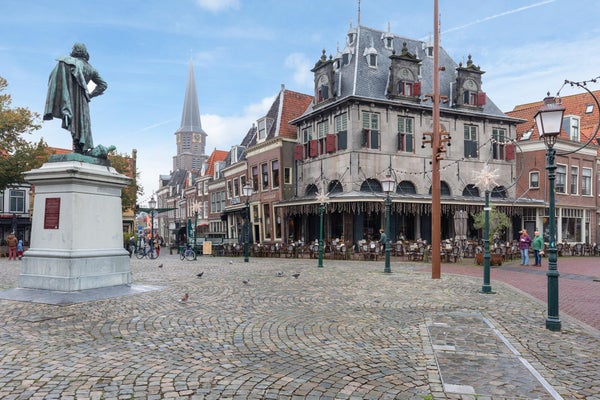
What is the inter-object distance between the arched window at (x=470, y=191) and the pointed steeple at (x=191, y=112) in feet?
282

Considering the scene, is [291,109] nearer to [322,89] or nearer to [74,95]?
[322,89]

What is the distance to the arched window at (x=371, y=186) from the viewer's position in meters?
25.8

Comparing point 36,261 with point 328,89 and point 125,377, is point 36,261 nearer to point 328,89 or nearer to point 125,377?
point 125,377

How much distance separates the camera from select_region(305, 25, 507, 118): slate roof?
87.7 feet

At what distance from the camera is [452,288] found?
37.1 ft

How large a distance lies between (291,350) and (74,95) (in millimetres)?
7676

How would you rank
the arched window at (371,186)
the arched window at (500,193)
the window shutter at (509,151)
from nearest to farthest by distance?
1. the arched window at (371,186)
2. the arched window at (500,193)
3. the window shutter at (509,151)

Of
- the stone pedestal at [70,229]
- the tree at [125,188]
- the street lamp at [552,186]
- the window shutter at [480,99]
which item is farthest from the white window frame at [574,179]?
the tree at [125,188]

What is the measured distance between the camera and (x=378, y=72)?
2781 centimetres

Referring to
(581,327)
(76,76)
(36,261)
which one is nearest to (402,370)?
(581,327)

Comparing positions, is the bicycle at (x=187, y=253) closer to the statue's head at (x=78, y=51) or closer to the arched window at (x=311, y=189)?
the arched window at (x=311, y=189)

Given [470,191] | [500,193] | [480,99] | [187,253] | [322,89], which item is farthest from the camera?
[500,193]

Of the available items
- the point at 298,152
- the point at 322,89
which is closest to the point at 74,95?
the point at 322,89

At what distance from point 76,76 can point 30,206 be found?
40489 mm
